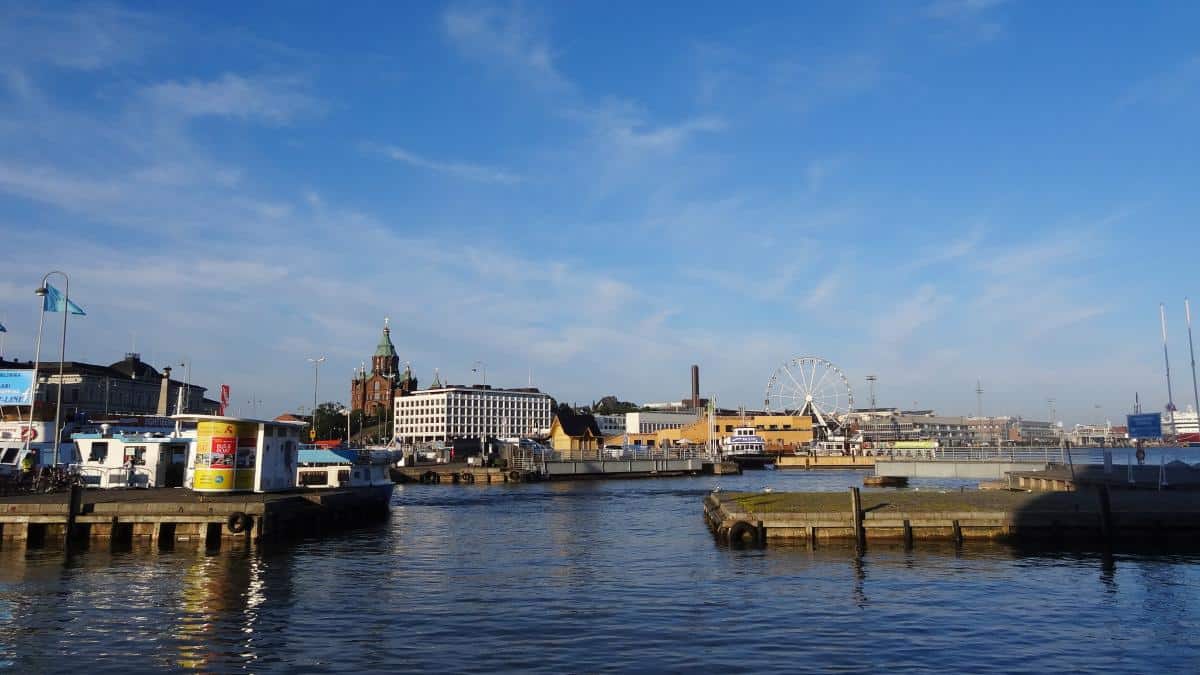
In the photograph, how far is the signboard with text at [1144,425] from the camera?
52781 millimetres

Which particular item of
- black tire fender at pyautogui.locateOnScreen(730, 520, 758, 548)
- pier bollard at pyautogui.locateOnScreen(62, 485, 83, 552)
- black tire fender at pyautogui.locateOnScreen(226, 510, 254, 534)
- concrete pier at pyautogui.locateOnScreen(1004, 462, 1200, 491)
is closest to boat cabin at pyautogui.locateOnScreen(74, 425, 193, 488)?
pier bollard at pyautogui.locateOnScreen(62, 485, 83, 552)

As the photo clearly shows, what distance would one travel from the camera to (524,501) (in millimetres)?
81125

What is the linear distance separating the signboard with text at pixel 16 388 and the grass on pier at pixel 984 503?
4942cm

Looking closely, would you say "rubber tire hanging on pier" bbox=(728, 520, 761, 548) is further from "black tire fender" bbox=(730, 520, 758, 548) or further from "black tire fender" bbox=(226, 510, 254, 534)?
"black tire fender" bbox=(226, 510, 254, 534)

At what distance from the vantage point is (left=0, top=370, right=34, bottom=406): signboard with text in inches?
2459

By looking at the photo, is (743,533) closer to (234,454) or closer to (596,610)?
(596,610)

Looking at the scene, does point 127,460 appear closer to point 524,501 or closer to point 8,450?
point 8,450

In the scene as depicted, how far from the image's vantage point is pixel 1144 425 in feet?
178

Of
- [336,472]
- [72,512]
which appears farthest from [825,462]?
[72,512]

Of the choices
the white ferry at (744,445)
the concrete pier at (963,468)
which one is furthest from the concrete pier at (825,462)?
the concrete pier at (963,468)

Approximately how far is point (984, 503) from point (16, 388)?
64055 mm

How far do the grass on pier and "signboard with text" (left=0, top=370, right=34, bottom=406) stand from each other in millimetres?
49417

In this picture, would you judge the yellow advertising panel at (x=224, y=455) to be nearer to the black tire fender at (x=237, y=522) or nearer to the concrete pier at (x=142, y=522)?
the concrete pier at (x=142, y=522)

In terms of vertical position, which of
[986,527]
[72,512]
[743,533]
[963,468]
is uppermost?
[963,468]
